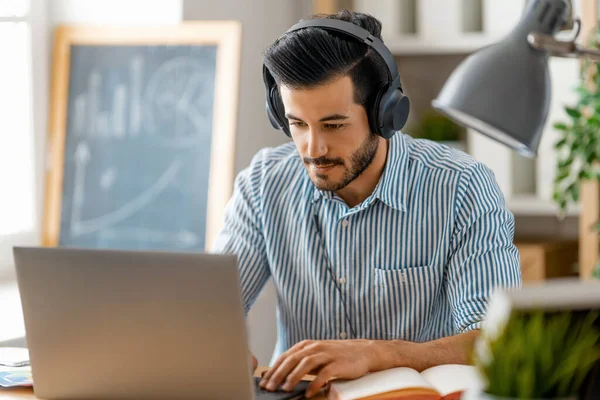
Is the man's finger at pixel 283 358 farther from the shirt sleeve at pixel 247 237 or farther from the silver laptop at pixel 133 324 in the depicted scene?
the shirt sleeve at pixel 247 237

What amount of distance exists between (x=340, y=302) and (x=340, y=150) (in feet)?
1.07

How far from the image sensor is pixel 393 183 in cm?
182

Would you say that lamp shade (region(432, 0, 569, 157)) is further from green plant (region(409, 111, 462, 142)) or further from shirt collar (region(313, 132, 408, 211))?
green plant (region(409, 111, 462, 142))

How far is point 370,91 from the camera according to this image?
1.72 m

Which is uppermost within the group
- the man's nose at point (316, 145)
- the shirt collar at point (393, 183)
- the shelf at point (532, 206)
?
the man's nose at point (316, 145)

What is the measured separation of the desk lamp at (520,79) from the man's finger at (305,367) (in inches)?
18.1

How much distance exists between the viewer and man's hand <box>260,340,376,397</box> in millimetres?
1418

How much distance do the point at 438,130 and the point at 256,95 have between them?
64 cm

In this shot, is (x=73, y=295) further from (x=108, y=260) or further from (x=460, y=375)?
(x=460, y=375)

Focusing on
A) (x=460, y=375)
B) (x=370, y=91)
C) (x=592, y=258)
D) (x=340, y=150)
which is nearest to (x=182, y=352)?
(x=460, y=375)

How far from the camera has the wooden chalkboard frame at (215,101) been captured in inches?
99.1

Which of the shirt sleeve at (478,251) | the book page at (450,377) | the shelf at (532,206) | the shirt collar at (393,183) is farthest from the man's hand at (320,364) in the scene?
the shelf at (532,206)

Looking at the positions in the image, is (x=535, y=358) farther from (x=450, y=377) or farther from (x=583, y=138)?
(x=583, y=138)

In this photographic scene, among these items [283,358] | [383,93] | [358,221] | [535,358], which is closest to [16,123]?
[358,221]
